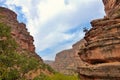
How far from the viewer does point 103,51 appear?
26891 millimetres

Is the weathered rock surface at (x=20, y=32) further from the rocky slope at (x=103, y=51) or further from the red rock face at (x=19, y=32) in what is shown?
the rocky slope at (x=103, y=51)

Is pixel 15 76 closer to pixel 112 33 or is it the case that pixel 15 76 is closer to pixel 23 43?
pixel 112 33

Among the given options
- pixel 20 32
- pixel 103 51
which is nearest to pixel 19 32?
pixel 20 32

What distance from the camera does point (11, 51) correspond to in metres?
43.4

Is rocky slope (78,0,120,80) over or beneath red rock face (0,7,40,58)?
beneath

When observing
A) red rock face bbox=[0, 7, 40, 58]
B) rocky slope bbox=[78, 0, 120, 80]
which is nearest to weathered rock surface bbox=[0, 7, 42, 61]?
red rock face bbox=[0, 7, 40, 58]

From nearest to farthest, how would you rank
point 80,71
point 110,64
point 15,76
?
point 110,64 → point 80,71 → point 15,76

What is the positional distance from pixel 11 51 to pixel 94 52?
18.9 metres

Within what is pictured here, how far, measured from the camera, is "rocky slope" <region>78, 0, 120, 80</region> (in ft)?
82.4

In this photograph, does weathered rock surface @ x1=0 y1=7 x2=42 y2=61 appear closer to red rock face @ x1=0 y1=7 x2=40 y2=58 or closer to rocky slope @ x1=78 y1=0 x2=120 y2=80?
red rock face @ x1=0 y1=7 x2=40 y2=58

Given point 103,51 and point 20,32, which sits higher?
point 20,32

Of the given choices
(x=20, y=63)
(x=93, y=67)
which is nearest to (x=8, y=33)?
(x=20, y=63)

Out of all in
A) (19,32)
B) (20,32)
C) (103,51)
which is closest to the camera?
(103,51)

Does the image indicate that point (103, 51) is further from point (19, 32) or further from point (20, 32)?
point (20, 32)
